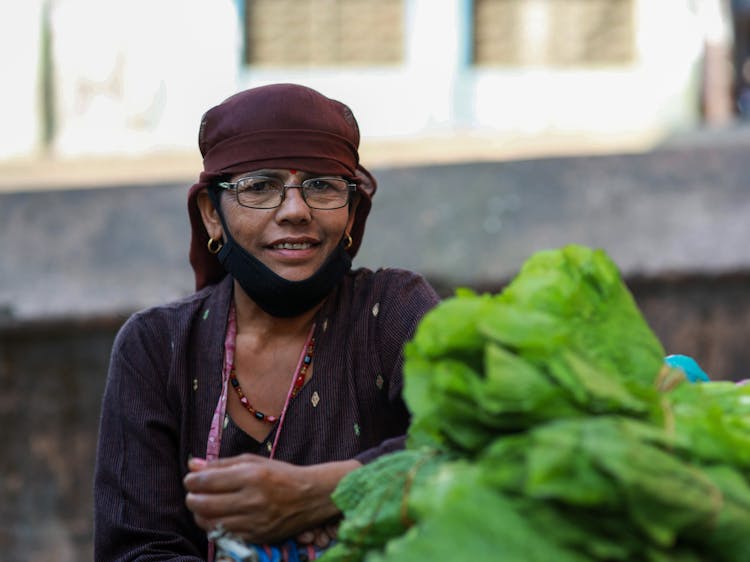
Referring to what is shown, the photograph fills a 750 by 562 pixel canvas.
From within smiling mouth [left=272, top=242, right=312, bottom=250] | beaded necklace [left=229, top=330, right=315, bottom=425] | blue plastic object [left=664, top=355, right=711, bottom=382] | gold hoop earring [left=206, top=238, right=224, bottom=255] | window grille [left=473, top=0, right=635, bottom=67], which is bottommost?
beaded necklace [left=229, top=330, right=315, bottom=425]

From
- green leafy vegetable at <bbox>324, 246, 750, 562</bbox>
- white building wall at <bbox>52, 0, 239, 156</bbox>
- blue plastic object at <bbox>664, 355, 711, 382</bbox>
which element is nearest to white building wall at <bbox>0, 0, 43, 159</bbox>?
white building wall at <bbox>52, 0, 239, 156</bbox>

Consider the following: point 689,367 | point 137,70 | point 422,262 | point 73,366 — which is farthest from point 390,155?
point 689,367

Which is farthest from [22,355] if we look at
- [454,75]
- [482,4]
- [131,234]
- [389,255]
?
[482,4]

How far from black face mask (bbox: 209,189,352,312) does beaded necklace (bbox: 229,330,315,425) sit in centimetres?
8

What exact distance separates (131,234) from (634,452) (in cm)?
471

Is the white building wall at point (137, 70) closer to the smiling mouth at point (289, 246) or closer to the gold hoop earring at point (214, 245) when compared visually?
the gold hoop earring at point (214, 245)

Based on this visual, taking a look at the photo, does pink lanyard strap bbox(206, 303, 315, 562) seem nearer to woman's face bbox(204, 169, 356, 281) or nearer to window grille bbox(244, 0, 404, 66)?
woman's face bbox(204, 169, 356, 281)

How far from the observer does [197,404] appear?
95.4 inches

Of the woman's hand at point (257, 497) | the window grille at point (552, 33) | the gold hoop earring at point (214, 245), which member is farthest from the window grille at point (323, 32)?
the woman's hand at point (257, 497)

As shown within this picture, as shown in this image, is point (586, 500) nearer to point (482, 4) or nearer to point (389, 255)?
point (389, 255)

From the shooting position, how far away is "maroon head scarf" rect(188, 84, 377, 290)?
2367mm

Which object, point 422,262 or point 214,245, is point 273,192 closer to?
point 214,245

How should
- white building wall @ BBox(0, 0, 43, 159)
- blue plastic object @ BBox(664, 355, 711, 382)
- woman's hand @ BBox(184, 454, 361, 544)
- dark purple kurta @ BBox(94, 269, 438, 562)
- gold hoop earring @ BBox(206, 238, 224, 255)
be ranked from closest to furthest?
woman's hand @ BBox(184, 454, 361, 544), blue plastic object @ BBox(664, 355, 711, 382), dark purple kurta @ BBox(94, 269, 438, 562), gold hoop earring @ BBox(206, 238, 224, 255), white building wall @ BBox(0, 0, 43, 159)

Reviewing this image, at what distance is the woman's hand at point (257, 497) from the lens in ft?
6.43
